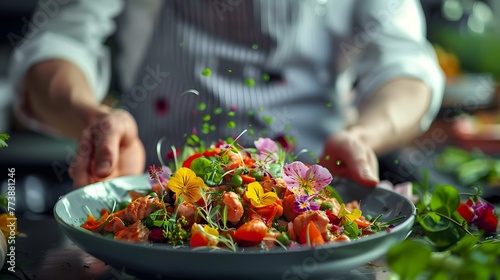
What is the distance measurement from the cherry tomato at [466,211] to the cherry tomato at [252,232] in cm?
37

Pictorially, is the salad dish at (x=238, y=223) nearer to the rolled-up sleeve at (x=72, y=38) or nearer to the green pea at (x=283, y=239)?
the green pea at (x=283, y=239)

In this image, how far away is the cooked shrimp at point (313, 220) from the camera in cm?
68

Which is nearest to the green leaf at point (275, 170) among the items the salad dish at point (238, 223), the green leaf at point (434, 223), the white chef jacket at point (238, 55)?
the salad dish at point (238, 223)

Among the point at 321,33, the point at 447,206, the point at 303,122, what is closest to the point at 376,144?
the point at 303,122

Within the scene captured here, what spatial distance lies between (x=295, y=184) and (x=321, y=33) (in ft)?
2.94

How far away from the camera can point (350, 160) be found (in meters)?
0.98

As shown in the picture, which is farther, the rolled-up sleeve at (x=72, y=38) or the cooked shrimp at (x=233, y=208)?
the rolled-up sleeve at (x=72, y=38)

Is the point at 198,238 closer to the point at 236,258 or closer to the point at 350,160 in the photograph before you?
the point at 236,258

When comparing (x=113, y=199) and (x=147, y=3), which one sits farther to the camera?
(x=147, y=3)

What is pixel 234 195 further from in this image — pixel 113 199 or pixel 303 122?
pixel 303 122

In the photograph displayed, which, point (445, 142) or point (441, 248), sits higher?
point (441, 248)

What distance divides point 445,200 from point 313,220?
27 centimetres

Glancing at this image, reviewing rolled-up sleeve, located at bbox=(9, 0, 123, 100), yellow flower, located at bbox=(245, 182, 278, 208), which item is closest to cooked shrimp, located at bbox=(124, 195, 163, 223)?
yellow flower, located at bbox=(245, 182, 278, 208)

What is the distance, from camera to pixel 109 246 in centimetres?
64
